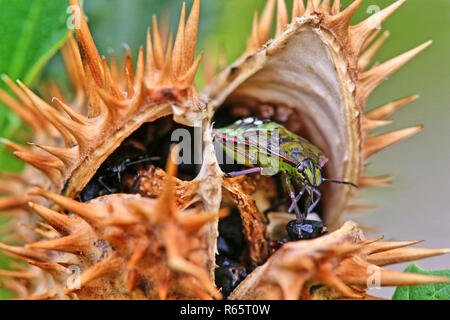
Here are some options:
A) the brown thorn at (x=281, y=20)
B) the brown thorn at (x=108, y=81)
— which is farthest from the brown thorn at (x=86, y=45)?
the brown thorn at (x=281, y=20)

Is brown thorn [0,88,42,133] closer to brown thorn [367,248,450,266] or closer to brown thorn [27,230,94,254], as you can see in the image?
brown thorn [27,230,94,254]

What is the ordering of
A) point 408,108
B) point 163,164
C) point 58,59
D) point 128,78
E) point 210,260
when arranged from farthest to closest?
point 408,108
point 58,59
point 163,164
point 128,78
point 210,260

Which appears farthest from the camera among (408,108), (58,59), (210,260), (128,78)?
(408,108)

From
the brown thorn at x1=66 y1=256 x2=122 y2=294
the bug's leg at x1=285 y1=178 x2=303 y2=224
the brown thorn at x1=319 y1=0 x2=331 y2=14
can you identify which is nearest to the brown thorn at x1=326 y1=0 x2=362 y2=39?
the brown thorn at x1=319 y1=0 x2=331 y2=14

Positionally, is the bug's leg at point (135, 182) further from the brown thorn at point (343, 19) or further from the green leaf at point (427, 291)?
the green leaf at point (427, 291)
